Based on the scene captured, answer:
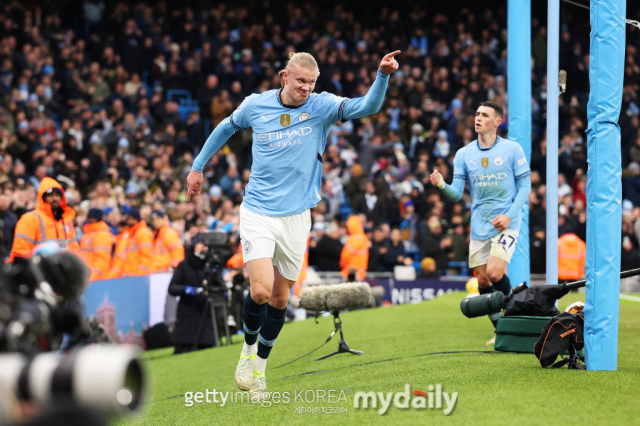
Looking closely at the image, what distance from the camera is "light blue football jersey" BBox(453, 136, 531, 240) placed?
8648mm

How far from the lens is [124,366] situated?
101 inches

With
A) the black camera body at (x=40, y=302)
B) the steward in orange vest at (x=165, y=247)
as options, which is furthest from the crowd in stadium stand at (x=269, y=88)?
the black camera body at (x=40, y=302)

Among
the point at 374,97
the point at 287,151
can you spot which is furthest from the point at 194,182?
the point at 374,97

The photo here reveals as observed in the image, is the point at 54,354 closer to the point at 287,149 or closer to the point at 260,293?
the point at 260,293

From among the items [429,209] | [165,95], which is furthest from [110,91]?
[429,209]

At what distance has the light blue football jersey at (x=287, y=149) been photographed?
6477mm

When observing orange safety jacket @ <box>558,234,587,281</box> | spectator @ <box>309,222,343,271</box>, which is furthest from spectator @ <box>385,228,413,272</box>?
orange safety jacket @ <box>558,234,587,281</box>

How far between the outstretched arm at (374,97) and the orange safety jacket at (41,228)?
4.81m

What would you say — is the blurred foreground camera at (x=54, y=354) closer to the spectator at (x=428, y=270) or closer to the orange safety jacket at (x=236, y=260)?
the orange safety jacket at (x=236, y=260)

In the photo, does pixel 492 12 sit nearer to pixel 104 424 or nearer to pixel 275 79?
pixel 275 79

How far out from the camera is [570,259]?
1642 cm

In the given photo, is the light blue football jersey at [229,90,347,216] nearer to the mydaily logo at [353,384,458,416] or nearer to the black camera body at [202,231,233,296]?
the mydaily logo at [353,384,458,416]

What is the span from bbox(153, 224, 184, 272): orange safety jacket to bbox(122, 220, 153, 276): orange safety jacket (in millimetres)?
114

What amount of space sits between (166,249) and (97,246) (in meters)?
1.25
